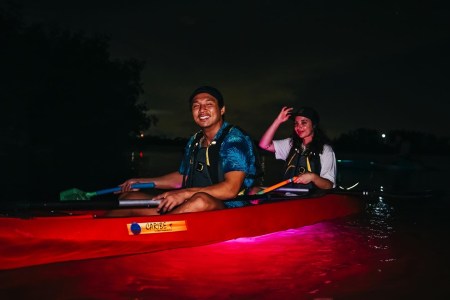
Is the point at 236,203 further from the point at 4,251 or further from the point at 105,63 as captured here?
the point at 105,63

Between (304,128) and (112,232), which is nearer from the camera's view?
(112,232)

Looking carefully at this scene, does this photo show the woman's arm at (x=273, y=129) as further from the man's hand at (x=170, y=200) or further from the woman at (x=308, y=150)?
the man's hand at (x=170, y=200)

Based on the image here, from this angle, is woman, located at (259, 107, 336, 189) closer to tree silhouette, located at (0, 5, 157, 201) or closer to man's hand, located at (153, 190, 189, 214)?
man's hand, located at (153, 190, 189, 214)

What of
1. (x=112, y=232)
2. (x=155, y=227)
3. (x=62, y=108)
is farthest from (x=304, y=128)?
(x=62, y=108)

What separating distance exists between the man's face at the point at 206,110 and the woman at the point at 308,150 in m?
2.20

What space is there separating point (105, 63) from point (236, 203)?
1693 inches

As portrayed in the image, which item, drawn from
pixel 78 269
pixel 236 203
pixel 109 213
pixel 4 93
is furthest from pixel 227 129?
pixel 4 93

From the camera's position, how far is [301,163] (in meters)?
6.89

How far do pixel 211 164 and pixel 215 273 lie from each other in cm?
122

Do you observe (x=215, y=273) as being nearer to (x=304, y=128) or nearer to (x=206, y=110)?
(x=206, y=110)

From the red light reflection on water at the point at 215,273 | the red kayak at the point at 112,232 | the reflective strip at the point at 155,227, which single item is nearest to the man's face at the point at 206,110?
the red kayak at the point at 112,232

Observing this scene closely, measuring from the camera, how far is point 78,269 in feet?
14.9

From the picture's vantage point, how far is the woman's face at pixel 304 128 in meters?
6.80

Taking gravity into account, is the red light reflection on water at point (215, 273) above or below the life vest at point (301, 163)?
below
